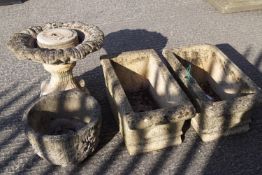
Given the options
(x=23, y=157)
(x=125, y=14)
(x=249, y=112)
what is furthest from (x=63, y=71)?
(x=125, y=14)

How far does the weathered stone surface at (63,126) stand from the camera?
3163 mm

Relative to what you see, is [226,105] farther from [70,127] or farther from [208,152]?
[70,127]

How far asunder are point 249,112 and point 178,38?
2423 mm

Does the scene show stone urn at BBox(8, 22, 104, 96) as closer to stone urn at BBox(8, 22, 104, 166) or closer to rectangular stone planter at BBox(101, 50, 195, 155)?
stone urn at BBox(8, 22, 104, 166)

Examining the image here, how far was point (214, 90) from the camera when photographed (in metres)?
4.32

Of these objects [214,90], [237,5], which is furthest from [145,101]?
[237,5]

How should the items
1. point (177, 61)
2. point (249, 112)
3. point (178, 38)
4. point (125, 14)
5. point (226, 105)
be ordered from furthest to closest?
point (125, 14)
point (178, 38)
point (177, 61)
point (249, 112)
point (226, 105)

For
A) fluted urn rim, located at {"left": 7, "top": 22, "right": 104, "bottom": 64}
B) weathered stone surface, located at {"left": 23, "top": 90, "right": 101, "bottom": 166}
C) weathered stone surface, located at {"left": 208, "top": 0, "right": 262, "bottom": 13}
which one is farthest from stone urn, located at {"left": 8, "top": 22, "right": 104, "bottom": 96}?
weathered stone surface, located at {"left": 208, "top": 0, "right": 262, "bottom": 13}

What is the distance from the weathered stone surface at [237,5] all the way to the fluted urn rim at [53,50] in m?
3.49

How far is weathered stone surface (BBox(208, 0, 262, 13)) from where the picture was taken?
6.52 m

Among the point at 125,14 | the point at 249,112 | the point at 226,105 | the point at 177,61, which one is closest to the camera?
the point at 226,105

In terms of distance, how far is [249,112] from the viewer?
3.70 meters

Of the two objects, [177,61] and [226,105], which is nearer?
[226,105]

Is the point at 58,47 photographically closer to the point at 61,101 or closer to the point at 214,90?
the point at 61,101
